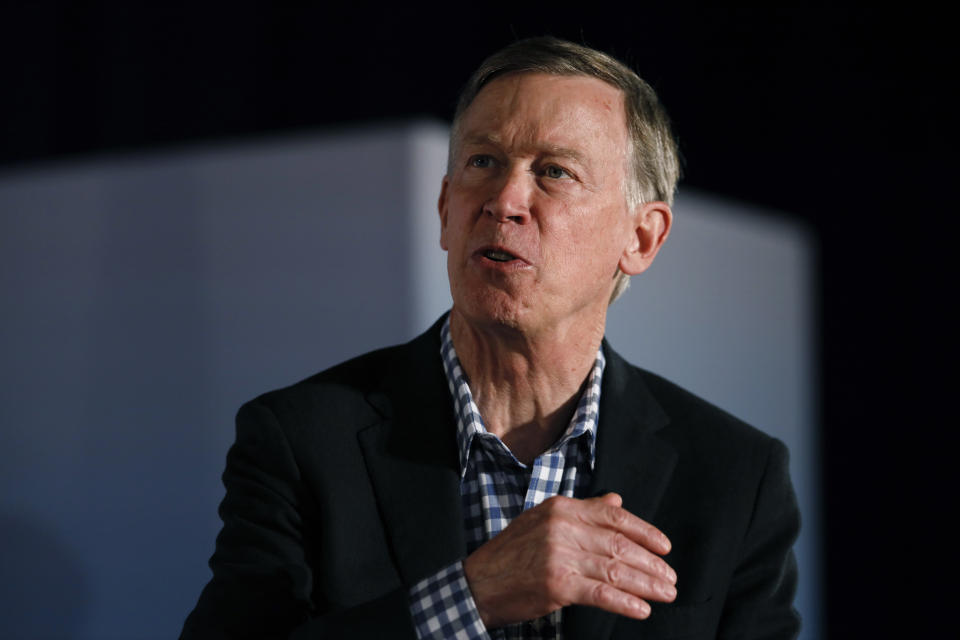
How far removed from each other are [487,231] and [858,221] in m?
3.10

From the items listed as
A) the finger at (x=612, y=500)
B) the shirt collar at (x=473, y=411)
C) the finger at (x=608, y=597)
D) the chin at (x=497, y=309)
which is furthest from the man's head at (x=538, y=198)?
the finger at (x=608, y=597)

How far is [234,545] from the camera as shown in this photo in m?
1.54

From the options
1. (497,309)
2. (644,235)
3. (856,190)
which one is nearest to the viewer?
(497,309)

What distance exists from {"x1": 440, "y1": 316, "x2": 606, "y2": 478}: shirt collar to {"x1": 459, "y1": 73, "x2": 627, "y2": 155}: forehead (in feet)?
1.24

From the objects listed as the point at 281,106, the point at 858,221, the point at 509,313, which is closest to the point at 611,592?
the point at 509,313

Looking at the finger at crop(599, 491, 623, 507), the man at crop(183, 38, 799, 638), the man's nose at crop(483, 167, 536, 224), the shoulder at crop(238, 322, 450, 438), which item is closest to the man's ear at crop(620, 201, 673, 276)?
the man at crop(183, 38, 799, 638)

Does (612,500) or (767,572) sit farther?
(767,572)

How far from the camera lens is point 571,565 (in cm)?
136

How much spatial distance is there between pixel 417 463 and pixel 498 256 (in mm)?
354

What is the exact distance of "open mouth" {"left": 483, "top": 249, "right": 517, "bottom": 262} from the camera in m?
1.62

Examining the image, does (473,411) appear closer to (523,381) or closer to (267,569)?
(523,381)

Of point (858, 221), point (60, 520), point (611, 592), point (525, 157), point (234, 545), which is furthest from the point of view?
point (858, 221)

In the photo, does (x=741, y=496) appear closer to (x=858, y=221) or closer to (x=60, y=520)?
(x=60, y=520)

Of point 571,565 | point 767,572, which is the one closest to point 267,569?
point 571,565
